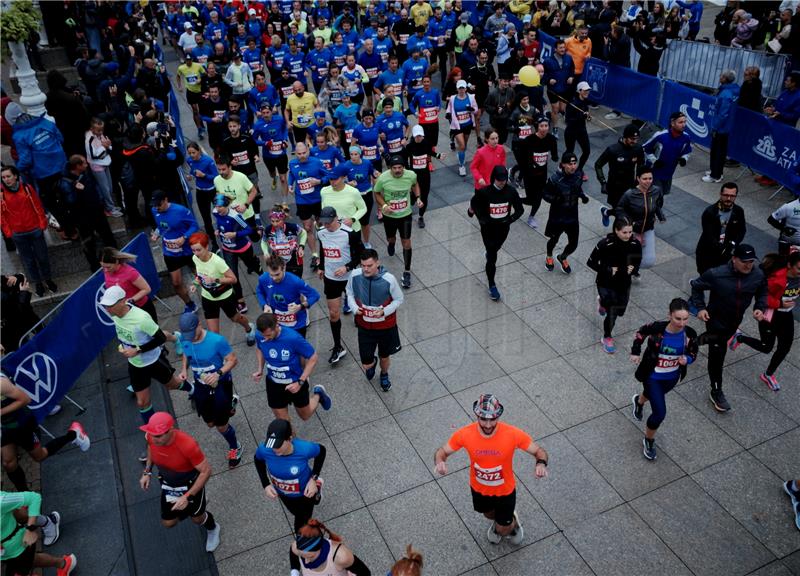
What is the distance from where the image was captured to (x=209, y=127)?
44.9 feet

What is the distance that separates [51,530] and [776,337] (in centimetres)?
810

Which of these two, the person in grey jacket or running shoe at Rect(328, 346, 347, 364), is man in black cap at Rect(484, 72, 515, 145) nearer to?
the person in grey jacket

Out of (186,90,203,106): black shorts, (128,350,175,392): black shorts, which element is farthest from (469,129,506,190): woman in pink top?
(186,90,203,106): black shorts

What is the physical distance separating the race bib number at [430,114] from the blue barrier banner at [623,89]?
5312 millimetres

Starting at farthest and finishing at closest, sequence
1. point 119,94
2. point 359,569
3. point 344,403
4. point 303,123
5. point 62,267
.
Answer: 1. point 119,94
2. point 303,123
3. point 62,267
4. point 344,403
5. point 359,569

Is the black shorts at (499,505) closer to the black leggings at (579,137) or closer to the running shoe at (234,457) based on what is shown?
the running shoe at (234,457)

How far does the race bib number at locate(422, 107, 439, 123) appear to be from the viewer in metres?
12.7

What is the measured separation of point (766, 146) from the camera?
12234 mm

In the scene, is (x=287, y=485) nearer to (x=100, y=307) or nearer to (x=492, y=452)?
(x=492, y=452)

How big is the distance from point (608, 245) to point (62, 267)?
814cm

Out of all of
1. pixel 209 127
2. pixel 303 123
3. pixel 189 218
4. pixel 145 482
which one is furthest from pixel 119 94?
pixel 145 482

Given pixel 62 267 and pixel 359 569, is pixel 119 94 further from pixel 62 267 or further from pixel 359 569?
pixel 359 569

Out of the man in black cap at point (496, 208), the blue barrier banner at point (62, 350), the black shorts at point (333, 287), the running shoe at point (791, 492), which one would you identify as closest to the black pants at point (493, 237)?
the man in black cap at point (496, 208)

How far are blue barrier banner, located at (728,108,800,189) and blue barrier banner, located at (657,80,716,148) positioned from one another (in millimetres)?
645
